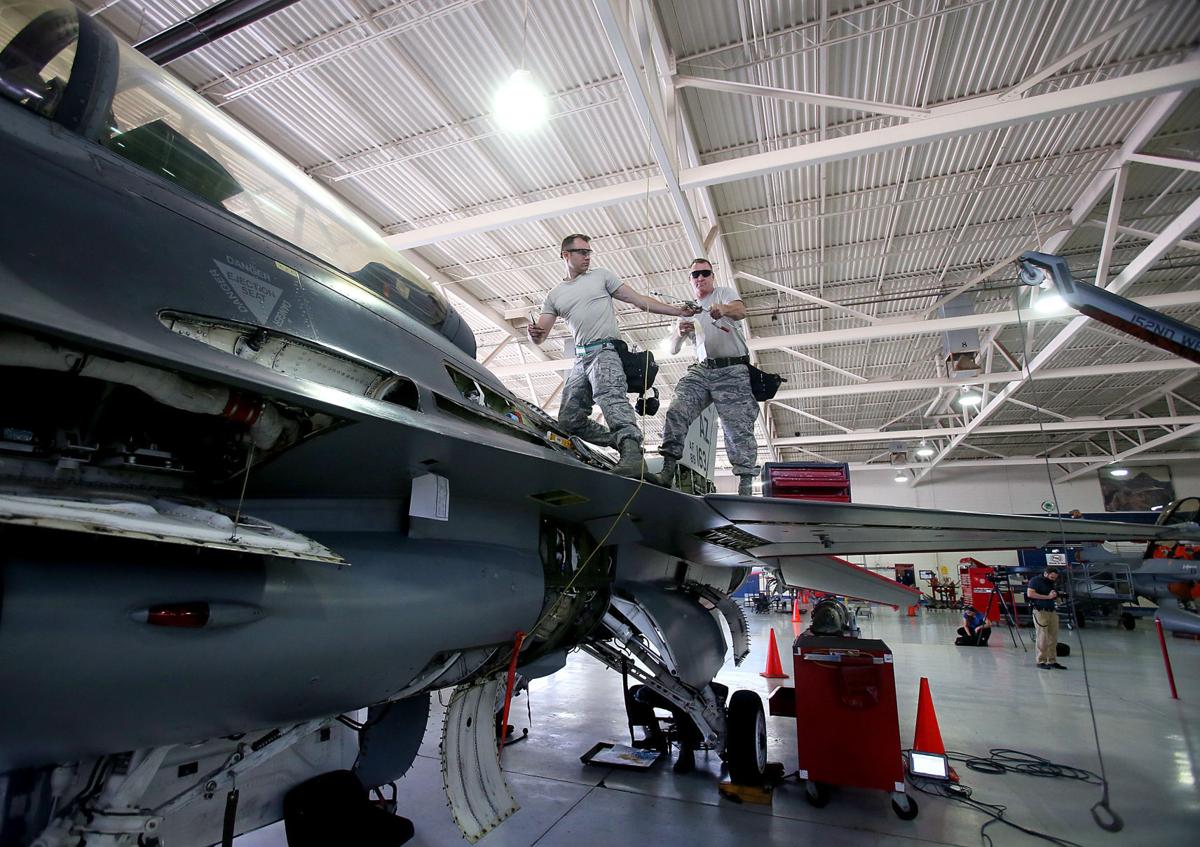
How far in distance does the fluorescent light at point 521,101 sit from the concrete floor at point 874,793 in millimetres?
5667

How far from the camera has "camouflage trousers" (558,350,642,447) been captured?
358 centimetres

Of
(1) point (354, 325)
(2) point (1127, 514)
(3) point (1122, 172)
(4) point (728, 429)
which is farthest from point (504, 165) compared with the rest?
(2) point (1127, 514)

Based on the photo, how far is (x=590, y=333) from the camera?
407 centimetres


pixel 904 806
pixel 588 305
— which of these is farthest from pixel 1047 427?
pixel 588 305

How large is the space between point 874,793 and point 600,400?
12.4 ft

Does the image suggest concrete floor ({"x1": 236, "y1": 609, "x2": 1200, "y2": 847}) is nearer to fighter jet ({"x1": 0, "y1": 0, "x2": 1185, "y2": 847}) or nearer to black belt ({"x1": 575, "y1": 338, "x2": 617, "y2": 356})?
fighter jet ({"x1": 0, "y1": 0, "x2": 1185, "y2": 847})

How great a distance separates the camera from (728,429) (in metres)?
4.94

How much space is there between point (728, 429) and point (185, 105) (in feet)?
13.2

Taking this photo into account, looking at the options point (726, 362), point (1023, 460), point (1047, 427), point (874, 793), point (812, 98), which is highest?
point (1047, 427)

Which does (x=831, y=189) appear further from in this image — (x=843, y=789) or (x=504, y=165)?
(x=843, y=789)

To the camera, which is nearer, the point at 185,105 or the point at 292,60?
the point at 185,105

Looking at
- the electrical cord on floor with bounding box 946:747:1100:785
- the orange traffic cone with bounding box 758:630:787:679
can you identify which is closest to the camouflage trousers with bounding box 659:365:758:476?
the electrical cord on floor with bounding box 946:747:1100:785

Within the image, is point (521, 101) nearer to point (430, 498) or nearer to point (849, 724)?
point (430, 498)

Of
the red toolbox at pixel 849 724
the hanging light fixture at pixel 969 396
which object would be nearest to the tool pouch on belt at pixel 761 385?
the red toolbox at pixel 849 724
